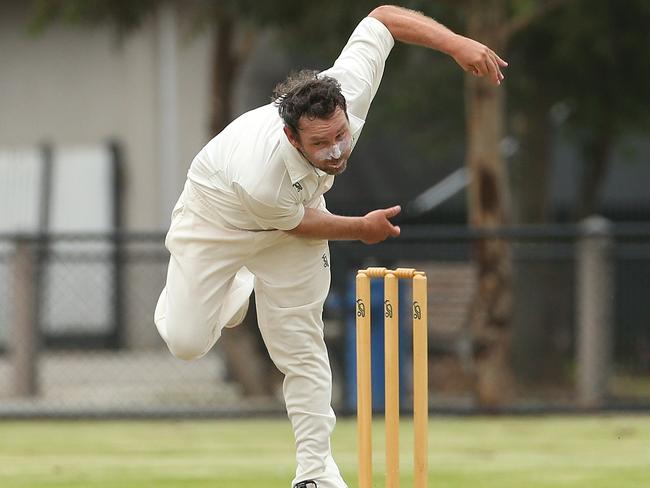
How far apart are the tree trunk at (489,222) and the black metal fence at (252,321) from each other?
10cm

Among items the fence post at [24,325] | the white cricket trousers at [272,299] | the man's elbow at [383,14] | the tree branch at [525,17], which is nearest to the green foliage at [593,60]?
the tree branch at [525,17]

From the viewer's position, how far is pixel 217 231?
5879 mm

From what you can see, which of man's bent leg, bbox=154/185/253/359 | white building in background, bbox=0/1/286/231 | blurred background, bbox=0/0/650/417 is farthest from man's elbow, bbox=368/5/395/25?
white building in background, bbox=0/1/286/231

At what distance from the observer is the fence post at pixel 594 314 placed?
36.0 ft

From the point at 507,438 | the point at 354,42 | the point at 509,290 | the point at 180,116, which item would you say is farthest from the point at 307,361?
the point at 180,116

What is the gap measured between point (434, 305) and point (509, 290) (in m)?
1.03

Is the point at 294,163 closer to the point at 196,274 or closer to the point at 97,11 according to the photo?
the point at 196,274

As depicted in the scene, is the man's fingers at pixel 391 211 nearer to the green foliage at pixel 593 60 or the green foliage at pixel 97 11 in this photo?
the green foliage at pixel 97 11

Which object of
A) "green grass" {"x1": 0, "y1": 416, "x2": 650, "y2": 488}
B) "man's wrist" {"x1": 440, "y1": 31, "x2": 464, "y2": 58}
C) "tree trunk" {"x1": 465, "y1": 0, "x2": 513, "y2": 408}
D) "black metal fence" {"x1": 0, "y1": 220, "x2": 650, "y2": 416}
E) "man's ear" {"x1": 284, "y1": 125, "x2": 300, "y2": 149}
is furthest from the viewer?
"tree trunk" {"x1": 465, "y1": 0, "x2": 513, "y2": 408}

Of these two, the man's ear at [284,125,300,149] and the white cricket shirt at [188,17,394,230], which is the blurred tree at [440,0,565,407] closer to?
the white cricket shirt at [188,17,394,230]

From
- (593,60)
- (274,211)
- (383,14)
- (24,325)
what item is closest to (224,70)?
(24,325)

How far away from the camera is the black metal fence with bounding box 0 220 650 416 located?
10.8 m

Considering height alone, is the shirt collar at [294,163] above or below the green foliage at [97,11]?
below

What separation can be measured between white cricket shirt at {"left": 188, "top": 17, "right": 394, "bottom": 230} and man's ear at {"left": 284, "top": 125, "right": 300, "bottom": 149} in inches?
1.4
